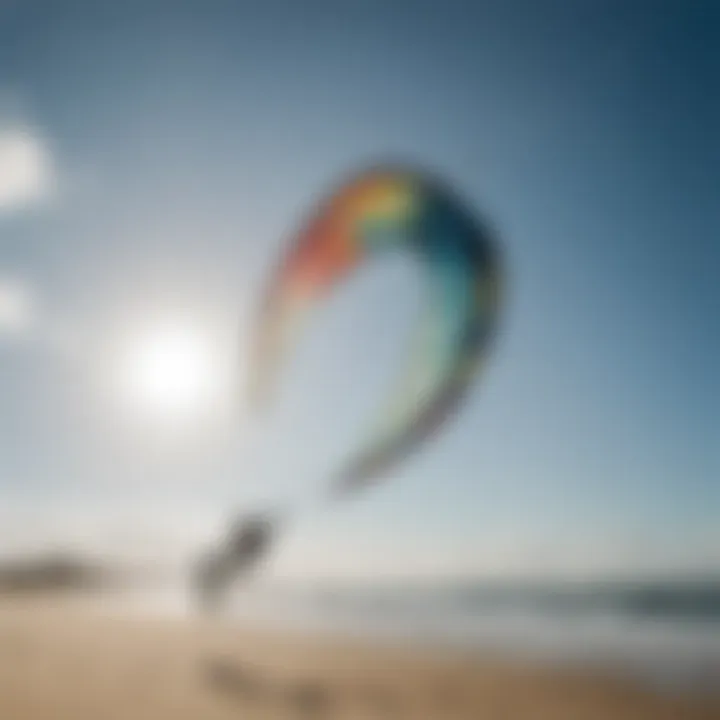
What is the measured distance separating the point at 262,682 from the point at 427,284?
840mm

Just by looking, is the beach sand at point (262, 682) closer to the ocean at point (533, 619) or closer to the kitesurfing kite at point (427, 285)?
the ocean at point (533, 619)

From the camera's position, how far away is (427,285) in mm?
1927

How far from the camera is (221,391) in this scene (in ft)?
6.23

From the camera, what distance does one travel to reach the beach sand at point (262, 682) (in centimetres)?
178

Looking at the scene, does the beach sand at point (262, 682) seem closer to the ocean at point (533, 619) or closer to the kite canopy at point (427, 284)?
the ocean at point (533, 619)

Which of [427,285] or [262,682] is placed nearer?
[262,682]

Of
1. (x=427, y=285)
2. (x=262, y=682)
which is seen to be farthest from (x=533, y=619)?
(x=427, y=285)

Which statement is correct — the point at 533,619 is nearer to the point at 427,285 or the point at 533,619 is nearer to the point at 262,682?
the point at 262,682

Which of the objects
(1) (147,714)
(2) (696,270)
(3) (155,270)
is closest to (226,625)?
(1) (147,714)

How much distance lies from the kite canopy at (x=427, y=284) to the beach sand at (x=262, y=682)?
0.35m

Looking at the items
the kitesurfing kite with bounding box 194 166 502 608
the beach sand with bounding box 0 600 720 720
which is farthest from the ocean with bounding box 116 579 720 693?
the kitesurfing kite with bounding box 194 166 502 608

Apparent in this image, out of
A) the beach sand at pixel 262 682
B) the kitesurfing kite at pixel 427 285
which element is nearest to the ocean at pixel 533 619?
the beach sand at pixel 262 682

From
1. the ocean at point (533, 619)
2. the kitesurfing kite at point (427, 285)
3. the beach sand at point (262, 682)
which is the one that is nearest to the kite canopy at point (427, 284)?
the kitesurfing kite at point (427, 285)

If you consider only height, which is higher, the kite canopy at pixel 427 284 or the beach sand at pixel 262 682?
the kite canopy at pixel 427 284
